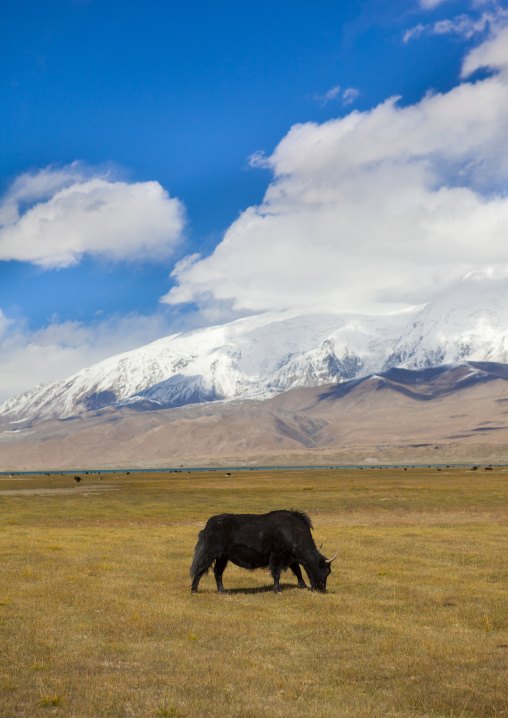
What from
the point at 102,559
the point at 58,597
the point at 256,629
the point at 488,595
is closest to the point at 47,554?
the point at 102,559

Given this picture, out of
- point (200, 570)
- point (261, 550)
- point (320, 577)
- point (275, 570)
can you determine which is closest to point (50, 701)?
point (200, 570)

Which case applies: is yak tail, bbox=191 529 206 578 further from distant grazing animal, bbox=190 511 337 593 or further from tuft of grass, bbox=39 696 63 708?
tuft of grass, bbox=39 696 63 708

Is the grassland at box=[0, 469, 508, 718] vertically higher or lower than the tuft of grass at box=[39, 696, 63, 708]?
lower

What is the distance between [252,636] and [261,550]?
17.8 ft

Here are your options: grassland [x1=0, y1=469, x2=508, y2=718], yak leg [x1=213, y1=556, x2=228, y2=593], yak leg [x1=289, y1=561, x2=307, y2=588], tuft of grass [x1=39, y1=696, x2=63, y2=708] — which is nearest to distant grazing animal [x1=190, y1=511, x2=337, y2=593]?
yak leg [x1=213, y1=556, x2=228, y2=593]

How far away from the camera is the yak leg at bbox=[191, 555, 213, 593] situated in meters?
20.7

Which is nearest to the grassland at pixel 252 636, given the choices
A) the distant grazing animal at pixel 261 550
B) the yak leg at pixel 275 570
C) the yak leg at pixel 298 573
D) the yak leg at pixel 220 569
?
the yak leg at pixel 275 570

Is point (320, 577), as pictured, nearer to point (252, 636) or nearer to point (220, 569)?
point (220, 569)

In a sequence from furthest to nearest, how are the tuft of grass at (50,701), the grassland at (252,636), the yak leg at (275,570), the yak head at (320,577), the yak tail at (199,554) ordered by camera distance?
1. the yak tail at (199,554)
2. the yak leg at (275,570)
3. the yak head at (320,577)
4. the grassland at (252,636)
5. the tuft of grass at (50,701)

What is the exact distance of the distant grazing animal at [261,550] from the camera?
814 inches

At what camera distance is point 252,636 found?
1530cm

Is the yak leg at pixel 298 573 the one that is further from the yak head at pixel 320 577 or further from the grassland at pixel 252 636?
the yak head at pixel 320 577

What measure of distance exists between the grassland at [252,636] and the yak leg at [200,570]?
0.48 m

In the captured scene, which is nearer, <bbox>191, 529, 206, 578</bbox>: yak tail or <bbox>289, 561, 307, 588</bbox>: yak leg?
<bbox>191, 529, 206, 578</bbox>: yak tail
